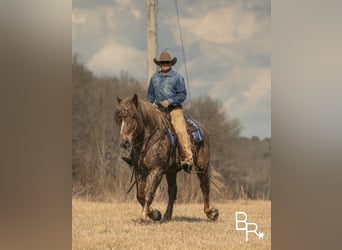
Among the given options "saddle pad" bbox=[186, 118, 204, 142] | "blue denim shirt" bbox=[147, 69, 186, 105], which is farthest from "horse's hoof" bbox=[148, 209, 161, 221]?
"blue denim shirt" bbox=[147, 69, 186, 105]

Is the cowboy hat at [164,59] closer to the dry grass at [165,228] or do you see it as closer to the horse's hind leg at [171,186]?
the horse's hind leg at [171,186]

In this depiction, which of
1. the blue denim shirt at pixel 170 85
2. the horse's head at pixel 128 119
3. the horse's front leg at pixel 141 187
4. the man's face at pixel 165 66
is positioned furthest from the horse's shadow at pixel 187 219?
the man's face at pixel 165 66

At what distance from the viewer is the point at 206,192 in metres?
6.52

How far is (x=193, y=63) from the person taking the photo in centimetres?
651

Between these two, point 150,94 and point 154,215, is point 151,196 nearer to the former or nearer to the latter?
point 154,215

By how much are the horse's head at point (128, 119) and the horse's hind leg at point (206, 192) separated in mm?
820

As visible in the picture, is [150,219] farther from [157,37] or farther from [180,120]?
[157,37]

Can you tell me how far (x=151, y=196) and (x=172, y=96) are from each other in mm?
1046

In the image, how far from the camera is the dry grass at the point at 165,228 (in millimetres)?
6328

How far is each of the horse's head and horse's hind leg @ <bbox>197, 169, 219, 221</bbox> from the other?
2.69 feet

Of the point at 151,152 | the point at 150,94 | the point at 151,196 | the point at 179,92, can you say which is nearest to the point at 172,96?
the point at 179,92

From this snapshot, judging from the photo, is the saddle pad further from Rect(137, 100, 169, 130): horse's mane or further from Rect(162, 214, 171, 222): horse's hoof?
Rect(162, 214, 171, 222): horse's hoof
